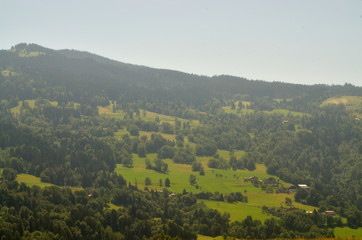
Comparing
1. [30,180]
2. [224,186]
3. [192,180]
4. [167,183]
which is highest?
[30,180]

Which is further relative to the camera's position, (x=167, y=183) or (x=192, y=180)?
(x=192, y=180)

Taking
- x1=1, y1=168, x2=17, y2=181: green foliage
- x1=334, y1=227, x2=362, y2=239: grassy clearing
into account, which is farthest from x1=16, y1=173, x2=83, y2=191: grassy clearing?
x1=334, y1=227, x2=362, y2=239: grassy clearing

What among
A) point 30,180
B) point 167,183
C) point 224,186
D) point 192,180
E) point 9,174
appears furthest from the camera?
point 192,180

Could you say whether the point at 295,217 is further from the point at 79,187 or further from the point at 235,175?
the point at 79,187

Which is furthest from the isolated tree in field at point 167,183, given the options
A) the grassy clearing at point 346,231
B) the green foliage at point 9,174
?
the grassy clearing at point 346,231

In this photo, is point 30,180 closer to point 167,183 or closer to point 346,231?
point 167,183

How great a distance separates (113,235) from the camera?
10169 cm

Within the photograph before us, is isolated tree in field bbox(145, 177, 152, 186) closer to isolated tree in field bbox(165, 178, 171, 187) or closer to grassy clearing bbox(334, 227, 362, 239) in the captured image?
isolated tree in field bbox(165, 178, 171, 187)

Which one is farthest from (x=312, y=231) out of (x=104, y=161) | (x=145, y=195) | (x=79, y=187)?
(x=104, y=161)

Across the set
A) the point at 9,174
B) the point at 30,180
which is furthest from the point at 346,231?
the point at 9,174

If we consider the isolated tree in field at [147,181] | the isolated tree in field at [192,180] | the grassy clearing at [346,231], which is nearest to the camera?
the grassy clearing at [346,231]

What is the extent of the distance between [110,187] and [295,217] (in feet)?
241

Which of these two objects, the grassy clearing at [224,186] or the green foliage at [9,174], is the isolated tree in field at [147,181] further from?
the green foliage at [9,174]

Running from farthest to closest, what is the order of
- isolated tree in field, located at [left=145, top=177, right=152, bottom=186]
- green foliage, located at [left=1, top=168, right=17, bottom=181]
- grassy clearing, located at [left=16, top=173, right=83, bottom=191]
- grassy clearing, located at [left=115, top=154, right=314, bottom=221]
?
isolated tree in field, located at [left=145, top=177, right=152, bottom=186] → grassy clearing, located at [left=16, top=173, right=83, bottom=191] → grassy clearing, located at [left=115, top=154, right=314, bottom=221] → green foliage, located at [left=1, top=168, right=17, bottom=181]
